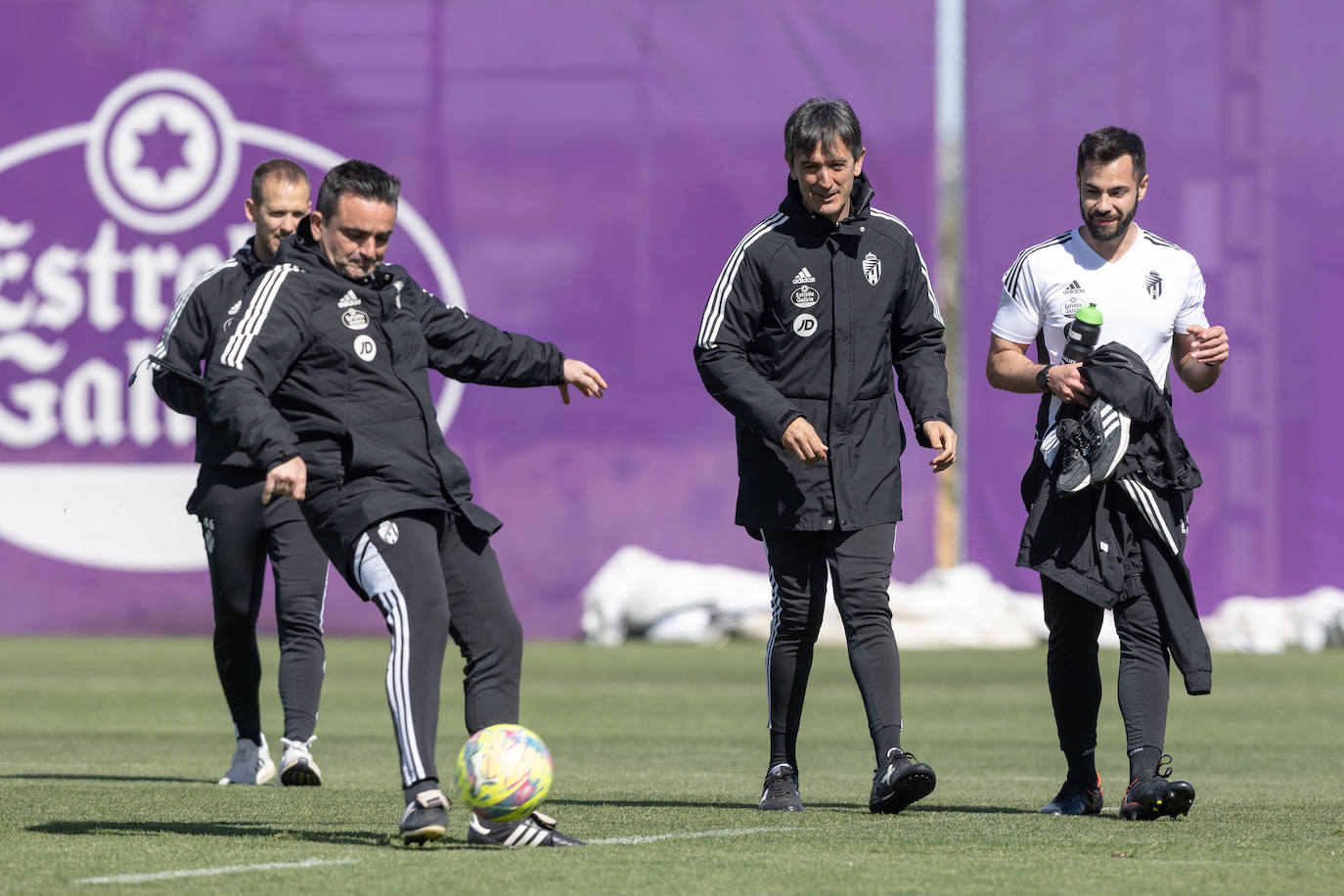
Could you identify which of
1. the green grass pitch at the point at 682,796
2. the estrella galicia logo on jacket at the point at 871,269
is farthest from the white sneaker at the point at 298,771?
the estrella galicia logo on jacket at the point at 871,269

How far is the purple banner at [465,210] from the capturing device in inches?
625

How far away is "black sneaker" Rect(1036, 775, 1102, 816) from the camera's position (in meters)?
6.12

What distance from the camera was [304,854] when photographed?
4.89m

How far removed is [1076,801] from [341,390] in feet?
8.35

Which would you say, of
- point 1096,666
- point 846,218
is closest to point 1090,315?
point 846,218

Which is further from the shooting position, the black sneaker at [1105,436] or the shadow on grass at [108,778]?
the shadow on grass at [108,778]

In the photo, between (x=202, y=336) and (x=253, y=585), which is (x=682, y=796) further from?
(x=202, y=336)

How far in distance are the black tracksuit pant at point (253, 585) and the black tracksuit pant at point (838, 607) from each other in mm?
1780

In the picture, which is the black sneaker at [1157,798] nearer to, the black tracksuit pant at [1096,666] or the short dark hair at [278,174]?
the black tracksuit pant at [1096,666]

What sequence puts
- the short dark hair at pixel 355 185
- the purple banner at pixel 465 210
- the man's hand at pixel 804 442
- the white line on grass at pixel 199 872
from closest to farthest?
1. the white line on grass at pixel 199 872
2. the short dark hair at pixel 355 185
3. the man's hand at pixel 804 442
4. the purple banner at pixel 465 210

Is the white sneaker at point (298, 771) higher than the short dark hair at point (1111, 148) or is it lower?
lower

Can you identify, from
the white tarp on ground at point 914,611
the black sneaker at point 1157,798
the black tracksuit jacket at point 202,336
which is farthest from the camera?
the white tarp on ground at point 914,611

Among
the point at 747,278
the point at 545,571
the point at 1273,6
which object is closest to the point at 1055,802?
the point at 747,278

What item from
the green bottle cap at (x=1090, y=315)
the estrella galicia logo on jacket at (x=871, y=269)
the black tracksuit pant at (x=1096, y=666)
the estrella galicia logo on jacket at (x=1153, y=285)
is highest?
the estrella galicia logo on jacket at (x=871, y=269)
